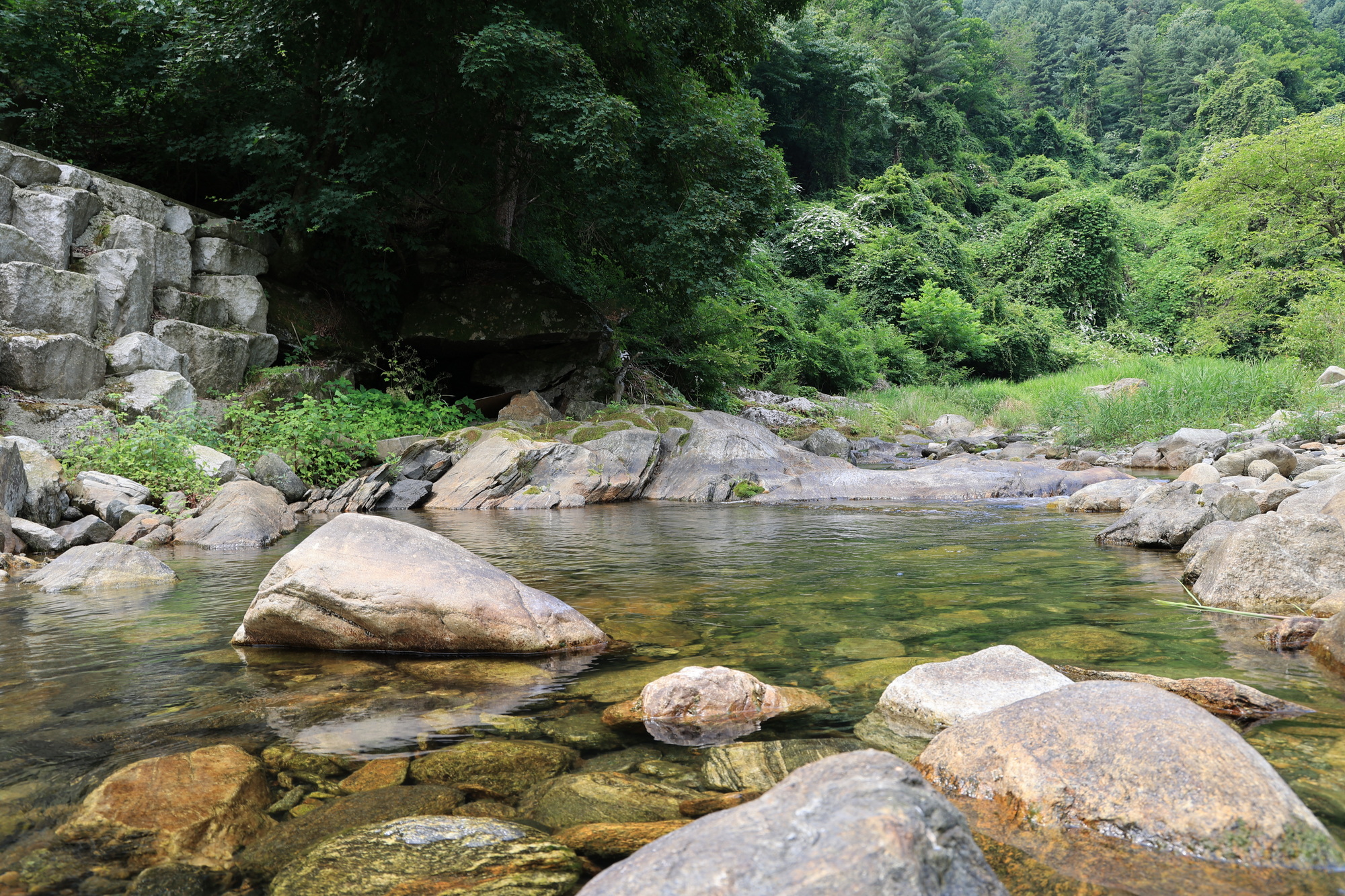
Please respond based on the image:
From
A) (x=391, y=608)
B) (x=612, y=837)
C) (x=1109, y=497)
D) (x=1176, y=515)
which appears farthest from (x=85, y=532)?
(x=1109, y=497)

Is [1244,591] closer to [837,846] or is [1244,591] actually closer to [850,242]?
[837,846]

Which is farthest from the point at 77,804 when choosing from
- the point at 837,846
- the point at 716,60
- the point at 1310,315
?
the point at 1310,315

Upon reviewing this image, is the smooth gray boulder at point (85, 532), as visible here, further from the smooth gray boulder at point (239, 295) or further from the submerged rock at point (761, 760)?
the smooth gray boulder at point (239, 295)

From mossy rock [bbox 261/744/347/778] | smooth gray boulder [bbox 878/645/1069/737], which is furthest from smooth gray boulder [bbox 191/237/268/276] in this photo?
smooth gray boulder [bbox 878/645/1069/737]

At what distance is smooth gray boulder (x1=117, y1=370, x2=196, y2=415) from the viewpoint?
911cm

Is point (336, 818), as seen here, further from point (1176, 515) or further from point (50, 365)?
point (50, 365)

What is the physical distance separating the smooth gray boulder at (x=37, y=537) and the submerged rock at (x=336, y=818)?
5.52 meters

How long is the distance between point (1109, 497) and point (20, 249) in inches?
507

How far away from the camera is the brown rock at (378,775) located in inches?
85.4

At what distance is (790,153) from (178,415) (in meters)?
32.9

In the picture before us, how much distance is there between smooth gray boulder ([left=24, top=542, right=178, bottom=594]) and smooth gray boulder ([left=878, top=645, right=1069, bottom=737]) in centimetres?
466

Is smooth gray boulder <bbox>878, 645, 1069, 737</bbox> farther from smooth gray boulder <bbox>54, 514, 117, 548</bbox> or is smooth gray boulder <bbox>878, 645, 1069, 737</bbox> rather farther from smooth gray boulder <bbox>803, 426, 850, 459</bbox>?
smooth gray boulder <bbox>803, 426, 850, 459</bbox>

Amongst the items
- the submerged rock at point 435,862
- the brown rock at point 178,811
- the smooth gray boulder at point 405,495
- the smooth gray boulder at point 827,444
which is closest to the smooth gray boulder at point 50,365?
the smooth gray boulder at point 405,495

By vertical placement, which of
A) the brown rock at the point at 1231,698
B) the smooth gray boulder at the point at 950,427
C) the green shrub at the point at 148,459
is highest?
the smooth gray boulder at the point at 950,427
